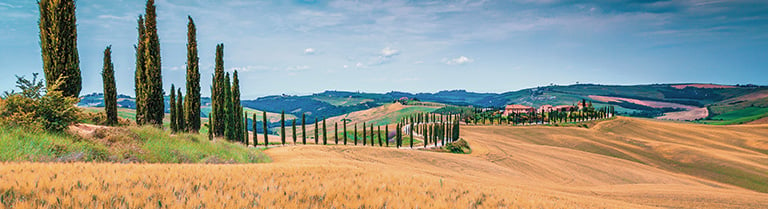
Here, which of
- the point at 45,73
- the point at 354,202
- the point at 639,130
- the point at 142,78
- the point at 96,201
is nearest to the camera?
the point at 96,201

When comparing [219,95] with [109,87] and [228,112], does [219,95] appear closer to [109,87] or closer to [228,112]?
[228,112]

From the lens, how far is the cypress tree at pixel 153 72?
87.5 ft

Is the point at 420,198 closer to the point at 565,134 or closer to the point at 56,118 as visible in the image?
the point at 56,118

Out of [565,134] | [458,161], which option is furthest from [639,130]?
[458,161]

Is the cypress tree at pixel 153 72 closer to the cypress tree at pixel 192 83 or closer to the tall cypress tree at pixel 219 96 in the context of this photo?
the cypress tree at pixel 192 83

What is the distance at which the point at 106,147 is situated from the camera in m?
13.8

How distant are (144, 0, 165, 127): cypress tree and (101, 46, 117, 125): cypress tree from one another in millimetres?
2335

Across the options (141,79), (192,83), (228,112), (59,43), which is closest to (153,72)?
(141,79)

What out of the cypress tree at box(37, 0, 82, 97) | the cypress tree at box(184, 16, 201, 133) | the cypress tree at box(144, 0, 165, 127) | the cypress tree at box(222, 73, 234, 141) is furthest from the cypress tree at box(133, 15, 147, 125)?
the cypress tree at box(222, 73, 234, 141)

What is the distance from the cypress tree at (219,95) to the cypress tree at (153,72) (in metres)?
11.0

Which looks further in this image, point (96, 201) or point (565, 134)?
point (565, 134)

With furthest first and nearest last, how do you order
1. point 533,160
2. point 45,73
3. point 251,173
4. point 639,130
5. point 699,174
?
point 639,130 < point 699,174 < point 533,160 < point 45,73 < point 251,173

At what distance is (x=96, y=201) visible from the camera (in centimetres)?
470

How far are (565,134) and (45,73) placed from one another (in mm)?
86780
